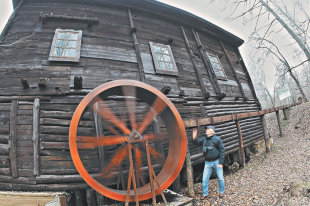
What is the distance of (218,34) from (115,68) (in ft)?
23.2

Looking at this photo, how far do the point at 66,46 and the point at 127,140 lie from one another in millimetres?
3594

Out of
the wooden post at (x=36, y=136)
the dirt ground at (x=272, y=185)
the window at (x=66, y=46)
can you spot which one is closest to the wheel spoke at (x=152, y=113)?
the dirt ground at (x=272, y=185)

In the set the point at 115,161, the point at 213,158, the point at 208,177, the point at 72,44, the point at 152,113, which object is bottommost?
the point at 208,177

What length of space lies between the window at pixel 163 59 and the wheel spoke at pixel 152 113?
74.4 inches

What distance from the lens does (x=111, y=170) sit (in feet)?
12.8

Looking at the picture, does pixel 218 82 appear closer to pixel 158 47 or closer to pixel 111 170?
pixel 158 47

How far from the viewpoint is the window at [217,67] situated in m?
8.04

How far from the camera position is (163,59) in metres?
6.20

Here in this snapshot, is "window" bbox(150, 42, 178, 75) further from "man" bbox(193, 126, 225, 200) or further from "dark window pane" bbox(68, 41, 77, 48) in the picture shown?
"man" bbox(193, 126, 225, 200)

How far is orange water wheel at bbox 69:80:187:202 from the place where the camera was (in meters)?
3.09

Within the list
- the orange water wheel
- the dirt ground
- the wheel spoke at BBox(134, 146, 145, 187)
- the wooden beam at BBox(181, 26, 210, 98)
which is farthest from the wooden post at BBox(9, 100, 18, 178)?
the wooden beam at BBox(181, 26, 210, 98)

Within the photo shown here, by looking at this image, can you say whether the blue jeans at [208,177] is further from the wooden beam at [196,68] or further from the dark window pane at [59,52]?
the dark window pane at [59,52]

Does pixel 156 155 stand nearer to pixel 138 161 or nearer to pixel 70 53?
pixel 138 161

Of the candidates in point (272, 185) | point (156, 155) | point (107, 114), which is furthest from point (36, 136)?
point (272, 185)
